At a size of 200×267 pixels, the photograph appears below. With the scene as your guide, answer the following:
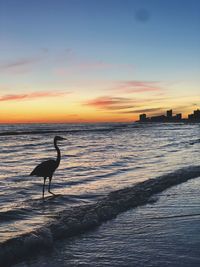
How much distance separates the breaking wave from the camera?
5.70m

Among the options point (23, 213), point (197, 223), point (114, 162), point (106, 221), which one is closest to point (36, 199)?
point (23, 213)

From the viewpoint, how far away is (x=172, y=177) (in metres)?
12.3

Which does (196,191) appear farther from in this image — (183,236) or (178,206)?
(183,236)

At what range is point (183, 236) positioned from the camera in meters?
6.24

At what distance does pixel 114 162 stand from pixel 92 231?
10.9m

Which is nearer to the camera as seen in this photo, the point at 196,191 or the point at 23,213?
the point at 23,213

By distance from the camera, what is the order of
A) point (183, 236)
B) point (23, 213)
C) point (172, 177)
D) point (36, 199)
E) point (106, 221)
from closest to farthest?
point (183, 236) → point (106, 221) → point (23, 213) → point (36, 199) → point (172, 177)

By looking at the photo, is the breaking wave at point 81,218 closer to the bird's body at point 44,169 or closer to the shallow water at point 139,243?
the shallow water at point 139,243

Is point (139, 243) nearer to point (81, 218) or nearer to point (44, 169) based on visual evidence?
point (81, 218)

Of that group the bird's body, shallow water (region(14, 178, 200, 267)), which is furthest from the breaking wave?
the bird's body

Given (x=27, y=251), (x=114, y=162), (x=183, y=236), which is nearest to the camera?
(x=27, y=251)

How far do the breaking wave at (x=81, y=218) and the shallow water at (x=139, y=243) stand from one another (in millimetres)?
226

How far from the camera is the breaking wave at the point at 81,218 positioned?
570cm

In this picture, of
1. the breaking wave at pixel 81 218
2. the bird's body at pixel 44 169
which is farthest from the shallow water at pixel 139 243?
the bird's body at pixel 44 169
